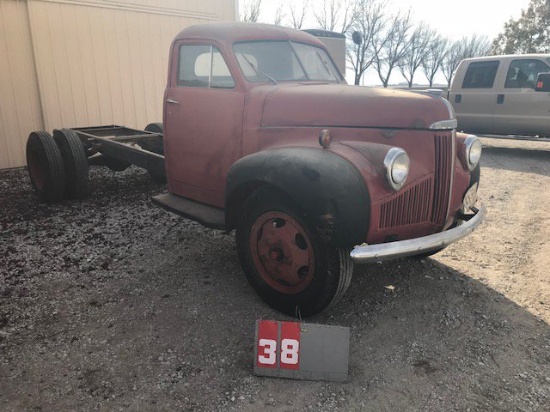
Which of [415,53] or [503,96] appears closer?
[503,96]

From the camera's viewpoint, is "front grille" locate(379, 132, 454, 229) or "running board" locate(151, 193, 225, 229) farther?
"running board" locate(151, 193, 225, 229)

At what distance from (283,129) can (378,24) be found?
32.0m

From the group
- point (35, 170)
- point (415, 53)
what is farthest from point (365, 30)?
point (35, 170)

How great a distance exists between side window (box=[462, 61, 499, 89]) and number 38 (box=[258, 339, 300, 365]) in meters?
9.05

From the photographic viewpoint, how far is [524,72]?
9273 millimetres

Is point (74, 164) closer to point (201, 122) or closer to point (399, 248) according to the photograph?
point (201, 122)

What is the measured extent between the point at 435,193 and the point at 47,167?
4.78 m

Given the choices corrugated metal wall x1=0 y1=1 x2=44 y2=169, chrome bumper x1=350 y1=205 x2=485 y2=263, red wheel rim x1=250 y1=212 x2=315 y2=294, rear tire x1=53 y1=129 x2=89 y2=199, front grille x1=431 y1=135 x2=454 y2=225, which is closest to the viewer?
chrome bumper x1=350 y1=205 x2=485 y2=263

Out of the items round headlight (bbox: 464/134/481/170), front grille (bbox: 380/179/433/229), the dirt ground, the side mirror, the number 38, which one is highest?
the side mirror

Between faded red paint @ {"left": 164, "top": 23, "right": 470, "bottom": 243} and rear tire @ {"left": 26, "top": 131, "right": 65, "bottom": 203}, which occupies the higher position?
faded red paint @ {"left": 164, "top": 23, "right": 470, "bottom": 243}

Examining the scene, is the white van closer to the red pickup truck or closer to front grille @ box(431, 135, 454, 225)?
the red pickup truck

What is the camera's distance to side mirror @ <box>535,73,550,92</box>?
8750 millimetres

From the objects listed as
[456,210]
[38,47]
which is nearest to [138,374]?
[456,210]

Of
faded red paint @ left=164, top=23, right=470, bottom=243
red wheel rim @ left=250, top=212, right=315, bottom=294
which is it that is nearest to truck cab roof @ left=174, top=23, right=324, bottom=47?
faded red paint @ left=164, top=23, right=470, bottom=243
